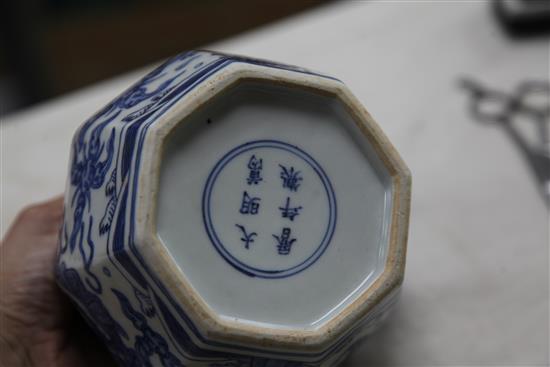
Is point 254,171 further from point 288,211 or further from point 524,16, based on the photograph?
point 524,16

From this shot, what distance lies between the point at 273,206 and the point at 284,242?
0.10 ft

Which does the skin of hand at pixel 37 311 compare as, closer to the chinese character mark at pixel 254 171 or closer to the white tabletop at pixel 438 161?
the white tabletop at pixel 438 161

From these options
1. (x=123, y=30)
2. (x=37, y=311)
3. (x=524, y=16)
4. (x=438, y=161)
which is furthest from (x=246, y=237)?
(x=123, y=30)

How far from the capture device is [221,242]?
0.46m

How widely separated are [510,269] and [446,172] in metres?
0.16

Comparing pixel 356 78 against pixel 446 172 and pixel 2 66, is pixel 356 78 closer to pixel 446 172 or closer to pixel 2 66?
pixel 446 172

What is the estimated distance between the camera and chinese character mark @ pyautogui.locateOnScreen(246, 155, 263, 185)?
0.47 meters

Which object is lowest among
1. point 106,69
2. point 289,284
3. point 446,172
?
point 106,69

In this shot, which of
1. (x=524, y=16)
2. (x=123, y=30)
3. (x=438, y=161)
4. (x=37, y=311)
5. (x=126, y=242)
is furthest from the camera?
(x=123, y=30)

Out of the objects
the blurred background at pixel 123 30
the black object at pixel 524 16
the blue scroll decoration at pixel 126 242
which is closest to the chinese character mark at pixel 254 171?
the blue scroll decoration at pixel 126 242

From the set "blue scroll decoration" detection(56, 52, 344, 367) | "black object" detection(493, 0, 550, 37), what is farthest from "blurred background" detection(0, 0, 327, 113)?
"blue scroll decoration" detection(56, 52, 344, 367)

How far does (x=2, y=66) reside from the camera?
1.54 meters

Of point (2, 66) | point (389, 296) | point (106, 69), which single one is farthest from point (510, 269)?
point (2, 66)

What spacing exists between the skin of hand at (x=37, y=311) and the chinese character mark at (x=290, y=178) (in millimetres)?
296
